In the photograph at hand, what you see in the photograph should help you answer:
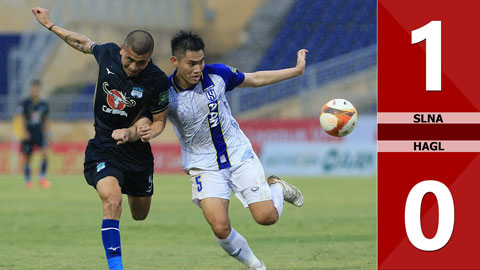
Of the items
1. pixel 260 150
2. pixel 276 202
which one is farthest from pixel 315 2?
pixel 276 202

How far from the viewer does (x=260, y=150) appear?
78.4ft

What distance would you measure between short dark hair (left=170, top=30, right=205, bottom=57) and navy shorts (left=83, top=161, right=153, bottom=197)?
1127 millimetres

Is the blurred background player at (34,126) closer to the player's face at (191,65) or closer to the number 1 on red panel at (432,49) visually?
the player's face at (191,65)

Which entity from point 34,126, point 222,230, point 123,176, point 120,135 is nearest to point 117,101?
point 120,135

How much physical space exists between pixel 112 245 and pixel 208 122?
1.38 metres

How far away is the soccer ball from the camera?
22.6 feet

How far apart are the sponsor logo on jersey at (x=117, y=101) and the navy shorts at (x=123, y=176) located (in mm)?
475

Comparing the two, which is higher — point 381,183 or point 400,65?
point 400,65

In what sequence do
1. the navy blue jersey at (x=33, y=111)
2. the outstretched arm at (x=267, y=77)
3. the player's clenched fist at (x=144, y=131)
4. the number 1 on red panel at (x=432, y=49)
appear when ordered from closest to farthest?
the number 1 on red panel at (x=432, y=49) → the player's clenched fist at (x=144, y=131) → the outstretched arm at (x=267, y=77) → the navy blue jersey at (x=33, y=111)

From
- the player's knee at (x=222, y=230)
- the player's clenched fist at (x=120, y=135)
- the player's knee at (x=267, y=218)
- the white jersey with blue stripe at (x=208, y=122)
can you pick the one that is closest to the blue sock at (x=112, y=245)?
the player's clenched fist at (x=120, y=135)

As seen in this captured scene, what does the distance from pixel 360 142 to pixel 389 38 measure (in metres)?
18.0

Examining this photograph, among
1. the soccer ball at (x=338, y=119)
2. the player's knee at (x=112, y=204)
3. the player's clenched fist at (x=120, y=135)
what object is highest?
the soccer ball at (x=338, y=119)

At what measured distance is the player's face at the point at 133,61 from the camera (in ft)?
21.1

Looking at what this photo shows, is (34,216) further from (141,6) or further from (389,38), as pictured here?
(141,6)
